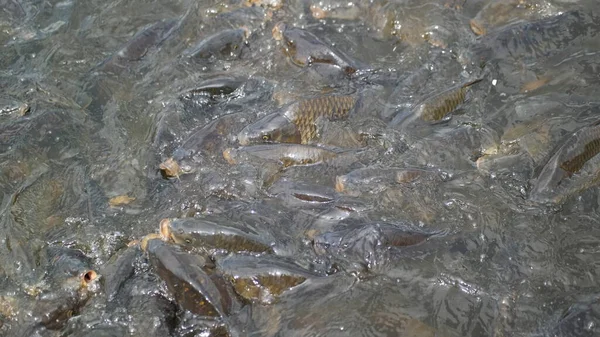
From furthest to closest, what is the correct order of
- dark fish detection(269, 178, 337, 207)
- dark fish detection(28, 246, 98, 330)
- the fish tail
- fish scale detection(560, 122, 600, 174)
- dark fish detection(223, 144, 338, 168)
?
the fish tail < dark fish detection(223, 144, 338, 168) < dark fish detection(269, 178, 337, 207) < fish scale detection(560, 122, 600, 174) < dark fish detection(28, 246, 98, 330)

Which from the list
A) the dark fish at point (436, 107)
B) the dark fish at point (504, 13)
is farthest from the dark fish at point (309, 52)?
the dark fish at point (504, 13)

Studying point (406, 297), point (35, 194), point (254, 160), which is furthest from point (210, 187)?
point (406, 297)

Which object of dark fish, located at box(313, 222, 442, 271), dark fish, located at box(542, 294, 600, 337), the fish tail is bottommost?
dark fish, located at box(542, 294, 600, 337)

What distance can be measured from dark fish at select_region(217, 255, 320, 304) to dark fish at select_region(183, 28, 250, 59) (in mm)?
2361

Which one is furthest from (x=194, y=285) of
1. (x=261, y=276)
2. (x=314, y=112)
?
(x=314, y=112)

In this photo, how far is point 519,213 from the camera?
12.1ft

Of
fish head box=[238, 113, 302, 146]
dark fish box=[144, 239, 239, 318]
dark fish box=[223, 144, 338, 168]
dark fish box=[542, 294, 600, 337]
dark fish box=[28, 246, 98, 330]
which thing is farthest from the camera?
fish head box=[238, 113, 302, 146]

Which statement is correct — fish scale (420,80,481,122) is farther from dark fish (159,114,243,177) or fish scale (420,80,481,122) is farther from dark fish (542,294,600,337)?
dark fish (542,294,600,337)

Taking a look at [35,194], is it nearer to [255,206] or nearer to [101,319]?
[101,319]

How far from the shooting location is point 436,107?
441 centimetres

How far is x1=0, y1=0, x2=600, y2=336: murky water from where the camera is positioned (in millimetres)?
3314

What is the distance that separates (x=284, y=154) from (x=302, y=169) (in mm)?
160

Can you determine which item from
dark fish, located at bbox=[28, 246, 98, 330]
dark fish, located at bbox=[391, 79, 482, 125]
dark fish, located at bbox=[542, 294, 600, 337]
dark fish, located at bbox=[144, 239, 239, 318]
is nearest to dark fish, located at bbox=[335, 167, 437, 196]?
dark fish, located at bbox=[391, 79, 482, 125]

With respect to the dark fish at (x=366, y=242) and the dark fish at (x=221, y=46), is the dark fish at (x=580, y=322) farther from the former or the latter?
the dark fish at (x=221, y=46)
